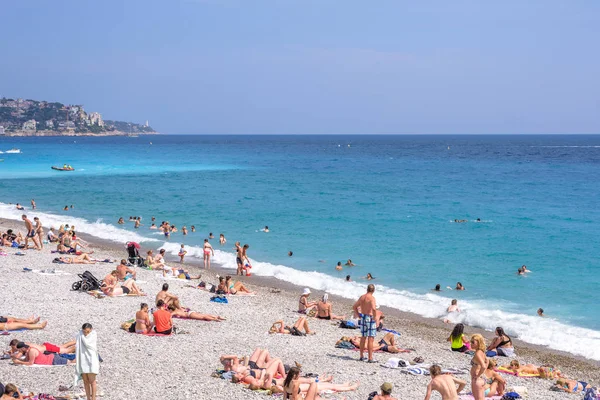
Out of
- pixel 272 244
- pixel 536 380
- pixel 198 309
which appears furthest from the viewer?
pixel 272 244

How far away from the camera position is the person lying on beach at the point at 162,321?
14.7 meters

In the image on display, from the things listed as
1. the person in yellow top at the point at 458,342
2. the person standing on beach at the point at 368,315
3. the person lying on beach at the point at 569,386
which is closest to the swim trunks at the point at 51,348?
the person standing on beach at the point at 368,315

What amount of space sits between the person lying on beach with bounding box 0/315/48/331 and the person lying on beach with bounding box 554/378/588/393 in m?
11.1

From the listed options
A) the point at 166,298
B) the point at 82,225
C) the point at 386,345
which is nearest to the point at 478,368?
the point at 386,345

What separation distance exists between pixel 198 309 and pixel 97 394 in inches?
292

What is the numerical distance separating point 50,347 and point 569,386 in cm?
1033

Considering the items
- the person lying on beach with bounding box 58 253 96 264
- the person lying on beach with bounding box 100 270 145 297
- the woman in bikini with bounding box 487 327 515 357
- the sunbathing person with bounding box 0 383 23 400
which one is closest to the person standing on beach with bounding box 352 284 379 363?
the woman in bikini with bounding box 487 327 515 357

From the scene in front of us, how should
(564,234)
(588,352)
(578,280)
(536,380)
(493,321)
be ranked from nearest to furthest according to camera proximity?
(536,380), (588,352), (493,321), (578,280), (564,234)

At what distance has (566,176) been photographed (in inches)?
2781

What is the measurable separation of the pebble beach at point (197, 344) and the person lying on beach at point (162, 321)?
0.86ft

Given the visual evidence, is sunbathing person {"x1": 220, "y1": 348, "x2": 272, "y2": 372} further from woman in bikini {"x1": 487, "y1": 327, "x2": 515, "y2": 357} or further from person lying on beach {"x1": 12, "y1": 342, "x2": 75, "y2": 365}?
woman in bikini {"x1": 487, "y1": 327, "x2": 515, "y2": 357}

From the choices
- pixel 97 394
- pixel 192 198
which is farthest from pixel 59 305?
pixel 192 198

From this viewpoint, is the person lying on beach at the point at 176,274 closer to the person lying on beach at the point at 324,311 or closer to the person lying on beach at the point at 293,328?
the person lying on beach at the point at 324,311

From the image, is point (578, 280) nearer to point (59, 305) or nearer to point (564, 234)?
point (564, 234)
